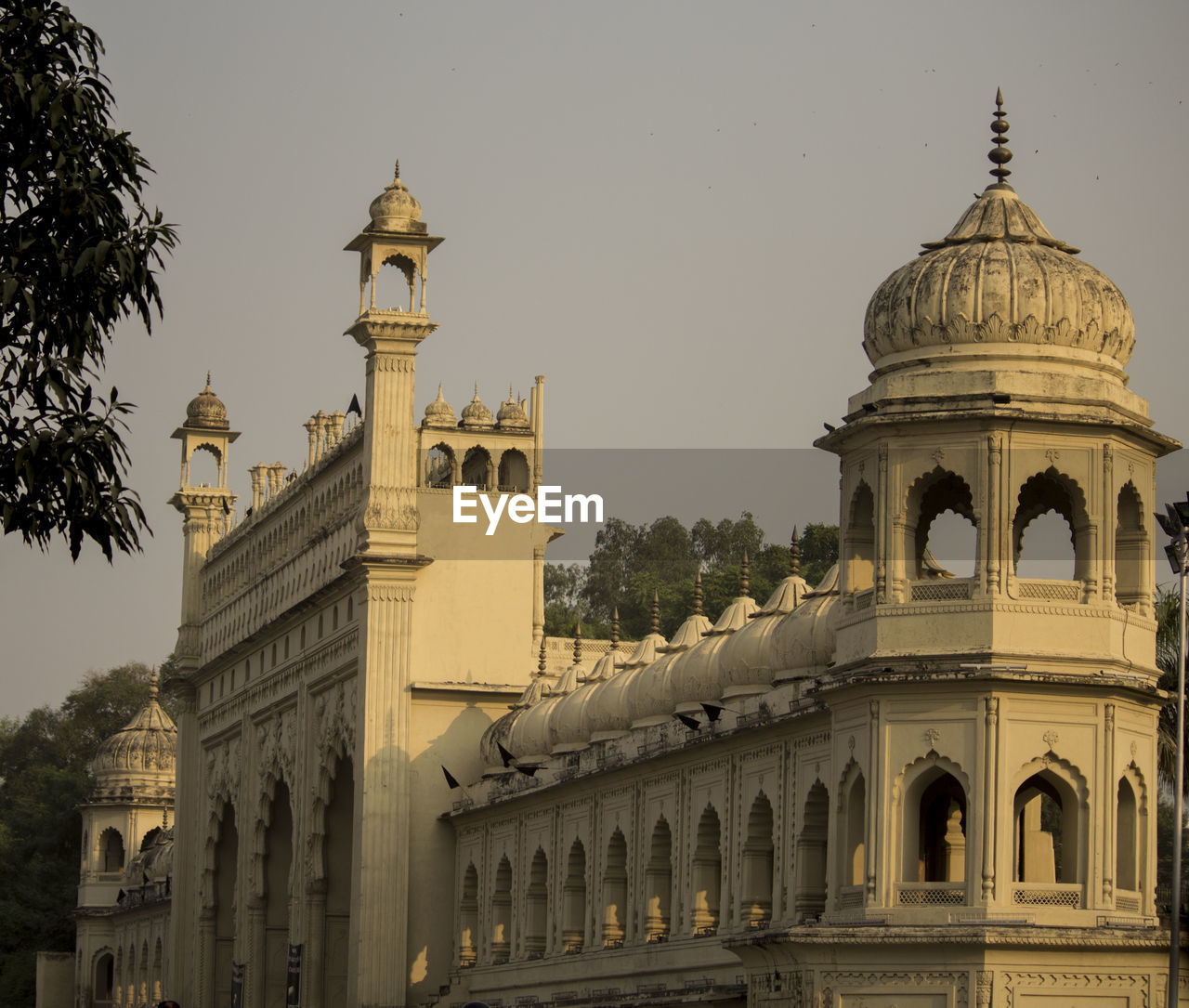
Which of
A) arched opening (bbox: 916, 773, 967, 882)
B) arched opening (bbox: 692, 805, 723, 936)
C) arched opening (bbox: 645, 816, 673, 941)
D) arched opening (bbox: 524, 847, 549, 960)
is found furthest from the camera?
arched opening (bbox: 524, 847, 549, 960)

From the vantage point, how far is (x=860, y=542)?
23.4 metres

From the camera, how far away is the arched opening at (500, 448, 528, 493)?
135 feet

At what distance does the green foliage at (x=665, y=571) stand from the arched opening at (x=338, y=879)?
23040mm

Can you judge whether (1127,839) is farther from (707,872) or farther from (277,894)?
(277,894)

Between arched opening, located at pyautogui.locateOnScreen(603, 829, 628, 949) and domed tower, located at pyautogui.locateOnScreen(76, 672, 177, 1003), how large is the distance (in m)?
36.3

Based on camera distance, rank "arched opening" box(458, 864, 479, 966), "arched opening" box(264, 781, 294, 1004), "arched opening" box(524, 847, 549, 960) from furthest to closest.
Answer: "arched opening" box(264, 781, 294, 1004) < "arched opening" box(458, 864, 479, 966) < "arched opening" box(524, 847, 549, 960)

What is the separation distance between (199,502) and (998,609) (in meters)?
36.4

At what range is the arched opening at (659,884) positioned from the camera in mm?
30875

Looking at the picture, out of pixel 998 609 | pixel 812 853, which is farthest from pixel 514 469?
pixel 998 609

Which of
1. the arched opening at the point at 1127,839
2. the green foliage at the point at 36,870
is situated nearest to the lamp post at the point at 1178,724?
the arched opening at the point at 1127,839

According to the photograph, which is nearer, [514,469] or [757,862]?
[757,862]

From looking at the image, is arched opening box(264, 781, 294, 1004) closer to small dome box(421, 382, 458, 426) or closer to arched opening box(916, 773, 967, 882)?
small dome box(421, 382, 458, 426)

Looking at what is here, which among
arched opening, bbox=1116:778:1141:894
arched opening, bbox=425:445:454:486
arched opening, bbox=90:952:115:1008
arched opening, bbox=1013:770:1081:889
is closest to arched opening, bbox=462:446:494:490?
arched opening, bbox=425:445:454:486

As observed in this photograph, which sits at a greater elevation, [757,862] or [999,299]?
[999,299]
